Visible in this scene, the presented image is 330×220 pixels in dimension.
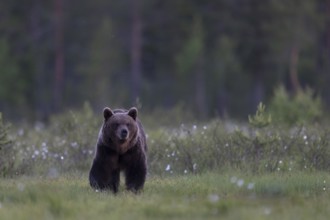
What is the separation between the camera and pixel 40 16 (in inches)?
1674

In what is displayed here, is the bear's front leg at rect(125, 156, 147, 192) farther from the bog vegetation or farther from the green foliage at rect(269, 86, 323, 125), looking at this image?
the green foliage at rect(269, 86, 323, 125)

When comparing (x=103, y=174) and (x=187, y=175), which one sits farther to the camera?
(x=187, y=175)

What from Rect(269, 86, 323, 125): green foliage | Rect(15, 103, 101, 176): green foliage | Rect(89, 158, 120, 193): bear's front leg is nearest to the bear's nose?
Rect(89, 158, 120, 193): bear's front leg

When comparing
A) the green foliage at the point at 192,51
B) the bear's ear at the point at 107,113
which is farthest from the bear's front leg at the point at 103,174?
the green foliage at the point at 192,51

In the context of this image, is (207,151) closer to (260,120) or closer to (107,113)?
(260,120)

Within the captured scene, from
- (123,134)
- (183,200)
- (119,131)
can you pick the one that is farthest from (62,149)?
(183,200)

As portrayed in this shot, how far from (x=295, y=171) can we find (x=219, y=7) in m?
29.9

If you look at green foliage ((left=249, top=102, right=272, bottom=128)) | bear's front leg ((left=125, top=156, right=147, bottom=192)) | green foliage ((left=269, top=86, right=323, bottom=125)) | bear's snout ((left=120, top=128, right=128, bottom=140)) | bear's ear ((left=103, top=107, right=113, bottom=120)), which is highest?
bear's ear ((left=103, top=107, right=113, bottom=120))

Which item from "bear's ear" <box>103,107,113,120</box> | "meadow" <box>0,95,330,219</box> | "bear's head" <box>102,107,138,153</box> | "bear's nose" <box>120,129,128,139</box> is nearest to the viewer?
"meadow" <box>0,95,330,219</box>

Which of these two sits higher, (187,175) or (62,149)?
(62,149)

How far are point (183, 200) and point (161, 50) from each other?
34.6 m

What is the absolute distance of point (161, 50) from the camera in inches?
1708

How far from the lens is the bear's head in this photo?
10375mm

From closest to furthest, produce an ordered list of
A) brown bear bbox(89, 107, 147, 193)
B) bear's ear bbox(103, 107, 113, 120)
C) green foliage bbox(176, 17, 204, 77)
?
brown bear bbox(89, 107, 147, 193) < bear's ear bbox(103, 107, 113, 120) < green foliage bbox(176, 17, 204, 77)
